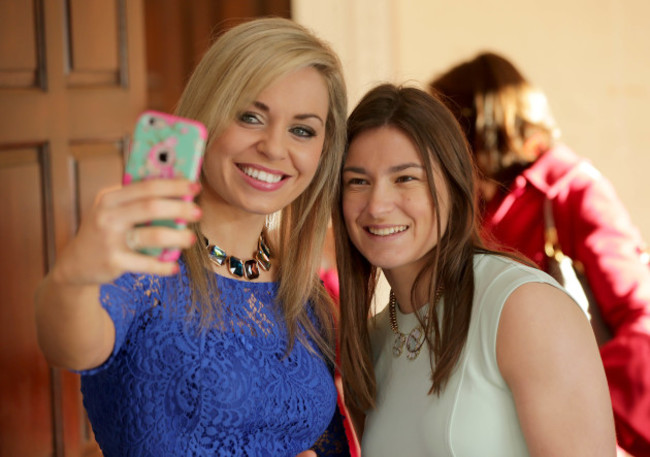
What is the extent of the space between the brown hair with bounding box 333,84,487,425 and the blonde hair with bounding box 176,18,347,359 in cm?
6

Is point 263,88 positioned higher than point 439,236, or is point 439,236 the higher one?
point 263,88

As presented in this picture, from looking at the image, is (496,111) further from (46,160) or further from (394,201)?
(46,160)

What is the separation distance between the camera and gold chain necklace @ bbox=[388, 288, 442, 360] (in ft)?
6.44

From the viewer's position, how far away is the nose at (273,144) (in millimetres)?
1749

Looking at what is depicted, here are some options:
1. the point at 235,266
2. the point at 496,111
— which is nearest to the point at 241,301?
the point at 235,266

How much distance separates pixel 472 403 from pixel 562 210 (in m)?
1.29

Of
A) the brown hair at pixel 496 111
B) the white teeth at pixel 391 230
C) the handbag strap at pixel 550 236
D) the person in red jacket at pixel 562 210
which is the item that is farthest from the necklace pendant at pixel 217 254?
the brown hair at pixel 496 111

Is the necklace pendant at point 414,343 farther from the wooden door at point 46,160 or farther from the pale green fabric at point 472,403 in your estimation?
the wooden door at point 46,160

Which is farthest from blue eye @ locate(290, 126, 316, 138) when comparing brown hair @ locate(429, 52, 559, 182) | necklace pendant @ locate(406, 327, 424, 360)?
brown hair @ locate(429, 52, 559, 182)

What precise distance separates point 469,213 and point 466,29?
3.37 metres

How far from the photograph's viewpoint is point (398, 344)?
2.04 m

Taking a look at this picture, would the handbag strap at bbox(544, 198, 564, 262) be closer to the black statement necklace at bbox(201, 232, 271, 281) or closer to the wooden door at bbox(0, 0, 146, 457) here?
the black statement necklace at bbox(201, 232, 271, 281)

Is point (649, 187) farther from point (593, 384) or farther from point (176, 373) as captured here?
point (176, 373)

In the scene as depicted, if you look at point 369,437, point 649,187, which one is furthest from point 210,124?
point 649,187
